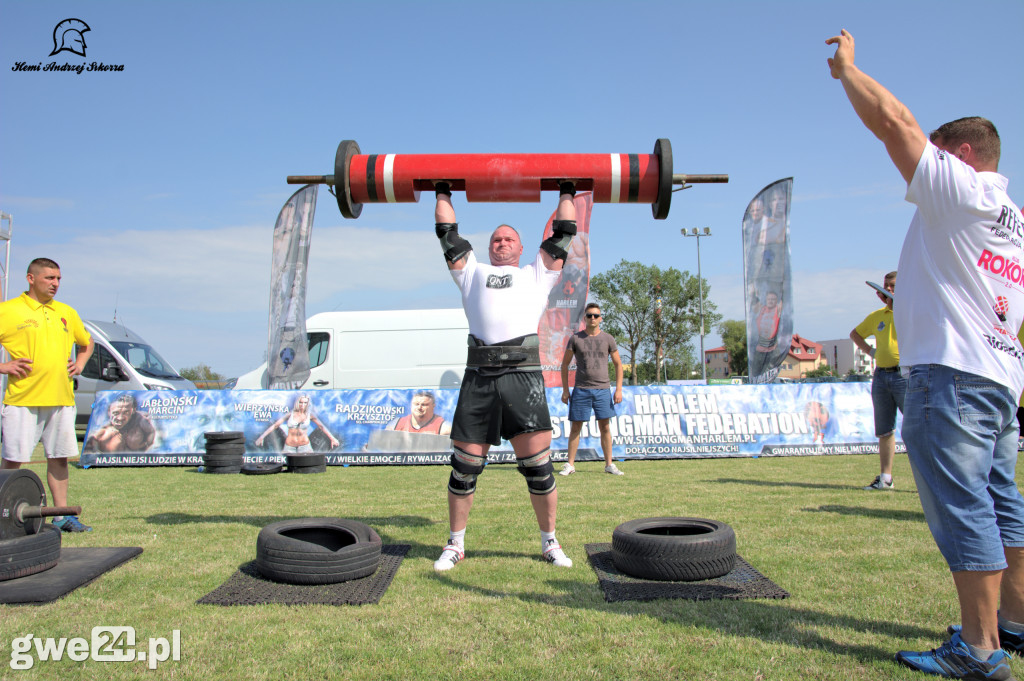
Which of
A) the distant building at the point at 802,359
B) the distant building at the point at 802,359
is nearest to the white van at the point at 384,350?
the distant building at the point at 802,359

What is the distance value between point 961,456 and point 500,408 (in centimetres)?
233

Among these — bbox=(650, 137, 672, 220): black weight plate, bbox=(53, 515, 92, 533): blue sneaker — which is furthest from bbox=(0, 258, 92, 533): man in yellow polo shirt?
bbox=(650, 137, 672, 220): black weight plate

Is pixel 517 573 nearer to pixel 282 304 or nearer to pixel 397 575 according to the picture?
pixel 397 575

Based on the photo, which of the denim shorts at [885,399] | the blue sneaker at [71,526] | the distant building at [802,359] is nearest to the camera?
the blue sneaker at [71,526]

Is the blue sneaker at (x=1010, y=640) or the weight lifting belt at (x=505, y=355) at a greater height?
the weight lifting belt at (x=505, y=355)

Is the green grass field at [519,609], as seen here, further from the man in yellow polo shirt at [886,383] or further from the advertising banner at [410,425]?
the advertising banner at [410,425]

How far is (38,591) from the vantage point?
10.4 feet

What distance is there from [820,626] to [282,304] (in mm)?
11557

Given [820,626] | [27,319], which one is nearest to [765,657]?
[820,626]

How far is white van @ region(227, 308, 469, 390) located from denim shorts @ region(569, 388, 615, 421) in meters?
6.04

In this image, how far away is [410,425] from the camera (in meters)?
10.3

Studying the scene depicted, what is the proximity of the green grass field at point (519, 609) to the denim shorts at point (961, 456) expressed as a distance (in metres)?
0.51

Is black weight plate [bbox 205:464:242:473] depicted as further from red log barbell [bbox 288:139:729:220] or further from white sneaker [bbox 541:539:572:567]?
white sneaker [bbox 541:539:572:567]

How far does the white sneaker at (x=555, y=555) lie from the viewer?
3.82 metres
